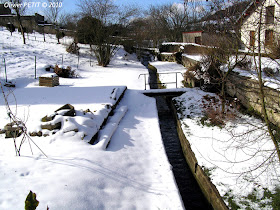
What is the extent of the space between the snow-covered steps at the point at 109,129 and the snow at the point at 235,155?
94.0 inches

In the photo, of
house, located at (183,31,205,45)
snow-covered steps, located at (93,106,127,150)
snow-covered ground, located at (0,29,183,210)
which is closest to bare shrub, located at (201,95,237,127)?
snow-covered ground, located at (0,29,183,210)

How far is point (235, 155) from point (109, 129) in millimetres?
3778

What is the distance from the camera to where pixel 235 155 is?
20.6ft

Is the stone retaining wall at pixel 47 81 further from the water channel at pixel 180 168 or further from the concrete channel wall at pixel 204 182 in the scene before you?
the concrete channel wall at pixel 204 182

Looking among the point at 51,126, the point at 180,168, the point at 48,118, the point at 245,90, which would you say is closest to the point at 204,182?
the point at 180,168

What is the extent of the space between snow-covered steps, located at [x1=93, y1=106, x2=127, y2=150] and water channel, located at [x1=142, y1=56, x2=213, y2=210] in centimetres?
188

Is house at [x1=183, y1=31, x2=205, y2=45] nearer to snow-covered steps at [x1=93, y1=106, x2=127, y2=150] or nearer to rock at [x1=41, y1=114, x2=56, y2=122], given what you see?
snow-covered steps at [x1=93, y1=106, x2=127, y2=150]

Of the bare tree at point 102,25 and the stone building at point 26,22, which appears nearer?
the bare tree at point 102,25

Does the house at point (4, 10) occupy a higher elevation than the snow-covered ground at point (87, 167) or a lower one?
higher

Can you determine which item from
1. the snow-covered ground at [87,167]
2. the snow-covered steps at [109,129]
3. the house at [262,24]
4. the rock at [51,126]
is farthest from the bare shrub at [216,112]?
the rock at [51,126]

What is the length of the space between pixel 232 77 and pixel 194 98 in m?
1.90

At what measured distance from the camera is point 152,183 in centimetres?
575

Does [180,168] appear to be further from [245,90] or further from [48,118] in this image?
[245,90]

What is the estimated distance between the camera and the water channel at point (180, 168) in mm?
5883
